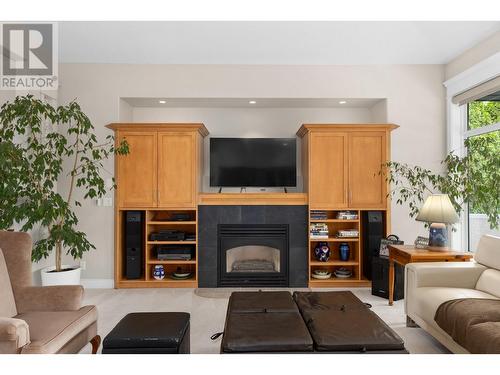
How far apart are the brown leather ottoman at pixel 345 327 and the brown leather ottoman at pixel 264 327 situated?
0.07 metres

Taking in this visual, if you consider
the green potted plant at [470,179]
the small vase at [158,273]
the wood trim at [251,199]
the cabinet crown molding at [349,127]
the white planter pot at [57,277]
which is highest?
the cabinet crown molding at [349,127]

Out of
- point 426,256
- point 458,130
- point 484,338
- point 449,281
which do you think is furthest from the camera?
point 458,130

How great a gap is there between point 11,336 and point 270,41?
3262 mm

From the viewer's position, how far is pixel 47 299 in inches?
89.4

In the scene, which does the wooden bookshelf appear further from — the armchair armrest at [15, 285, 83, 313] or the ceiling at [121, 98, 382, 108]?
the armchair armrest at [15, 285, 83, 313]

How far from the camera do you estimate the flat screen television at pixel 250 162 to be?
440cm

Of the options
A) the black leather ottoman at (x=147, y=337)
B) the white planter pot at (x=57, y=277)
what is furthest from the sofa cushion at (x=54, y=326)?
the white planter pot at (x=57, y=277)

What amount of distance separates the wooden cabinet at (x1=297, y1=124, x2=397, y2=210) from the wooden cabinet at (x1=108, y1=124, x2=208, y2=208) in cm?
142

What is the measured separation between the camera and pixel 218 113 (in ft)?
15.4

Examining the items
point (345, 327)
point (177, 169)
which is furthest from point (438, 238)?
point (177, 169)

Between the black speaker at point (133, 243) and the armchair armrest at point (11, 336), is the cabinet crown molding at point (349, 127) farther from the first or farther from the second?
the armchair armrest at point (11, 336)

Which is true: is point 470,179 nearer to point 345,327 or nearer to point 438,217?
point 438,217

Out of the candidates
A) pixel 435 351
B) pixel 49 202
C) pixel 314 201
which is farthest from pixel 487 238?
pixel 49 202
